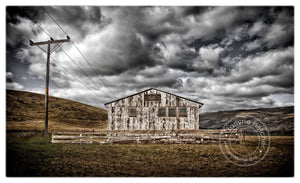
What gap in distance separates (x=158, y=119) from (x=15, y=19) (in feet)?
44.1

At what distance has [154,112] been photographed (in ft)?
54.5

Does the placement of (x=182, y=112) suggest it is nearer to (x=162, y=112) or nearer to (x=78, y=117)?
(x=162, y=112)

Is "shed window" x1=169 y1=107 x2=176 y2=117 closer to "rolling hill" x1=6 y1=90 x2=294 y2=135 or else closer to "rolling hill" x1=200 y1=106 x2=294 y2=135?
"rolling hill" x1=200 y1=106 x2=294 y2=135

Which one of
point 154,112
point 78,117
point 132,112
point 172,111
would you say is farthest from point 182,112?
point 78,117

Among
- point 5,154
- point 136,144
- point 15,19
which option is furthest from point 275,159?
point 15,19

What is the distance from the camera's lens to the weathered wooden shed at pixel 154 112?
16.5 meters

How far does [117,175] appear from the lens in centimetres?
541

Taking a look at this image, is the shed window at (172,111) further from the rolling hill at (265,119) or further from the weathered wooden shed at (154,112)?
the rolling hill at (265,119)

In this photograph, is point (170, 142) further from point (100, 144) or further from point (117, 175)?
point (117, 175)

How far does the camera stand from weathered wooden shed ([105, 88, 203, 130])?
54.2 ft

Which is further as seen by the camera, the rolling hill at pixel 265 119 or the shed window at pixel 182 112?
the shed window at pixel 182 112

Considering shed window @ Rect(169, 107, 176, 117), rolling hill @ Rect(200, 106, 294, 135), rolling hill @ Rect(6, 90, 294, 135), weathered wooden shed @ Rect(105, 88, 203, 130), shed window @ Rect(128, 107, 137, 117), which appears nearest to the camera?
rolling hill @ Rect(200, 106, 294, 135)


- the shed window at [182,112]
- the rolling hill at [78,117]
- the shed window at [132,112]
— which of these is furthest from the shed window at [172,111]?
the rolling hill at [78,117]

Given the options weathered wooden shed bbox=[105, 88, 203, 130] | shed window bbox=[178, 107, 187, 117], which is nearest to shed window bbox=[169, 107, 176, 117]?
weathered wooden shed bbox=[105, 88, 203, 130]
